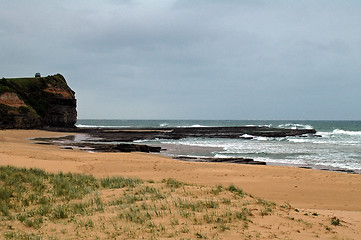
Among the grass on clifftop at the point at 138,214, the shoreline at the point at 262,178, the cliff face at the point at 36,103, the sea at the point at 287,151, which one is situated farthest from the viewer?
the cliff face at the point at 36,103

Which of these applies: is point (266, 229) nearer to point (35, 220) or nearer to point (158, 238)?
point (158, 238)

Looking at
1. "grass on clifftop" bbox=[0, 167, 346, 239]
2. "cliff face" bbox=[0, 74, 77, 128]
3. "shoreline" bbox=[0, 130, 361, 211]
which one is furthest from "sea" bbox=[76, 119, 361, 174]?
"cliff face" bbox=[0, 74, 77, 128]

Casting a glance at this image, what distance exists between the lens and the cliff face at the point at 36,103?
58.9m

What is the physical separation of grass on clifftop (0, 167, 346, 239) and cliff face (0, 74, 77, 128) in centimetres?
5478

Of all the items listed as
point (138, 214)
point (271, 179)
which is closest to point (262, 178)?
point (271, 179)

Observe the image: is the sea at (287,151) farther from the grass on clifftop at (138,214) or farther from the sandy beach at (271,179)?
the grass on clifftop at (138,214)

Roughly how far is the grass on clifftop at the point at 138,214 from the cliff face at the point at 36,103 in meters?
54.8

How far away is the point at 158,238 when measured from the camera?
5637 mm

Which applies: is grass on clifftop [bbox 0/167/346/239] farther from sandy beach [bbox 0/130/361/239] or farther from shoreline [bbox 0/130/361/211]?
shoreline [bbox 0/130/361/211]

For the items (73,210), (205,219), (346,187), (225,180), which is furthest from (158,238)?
(346,187)

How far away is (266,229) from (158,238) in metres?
2.08

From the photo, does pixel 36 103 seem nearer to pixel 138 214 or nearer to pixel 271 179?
pixel 271 179

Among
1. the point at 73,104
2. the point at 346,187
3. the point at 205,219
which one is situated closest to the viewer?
the point at 205,219

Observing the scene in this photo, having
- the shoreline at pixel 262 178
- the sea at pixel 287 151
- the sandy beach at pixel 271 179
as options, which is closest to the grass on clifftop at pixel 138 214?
the sandy beach at pixel 271 179
